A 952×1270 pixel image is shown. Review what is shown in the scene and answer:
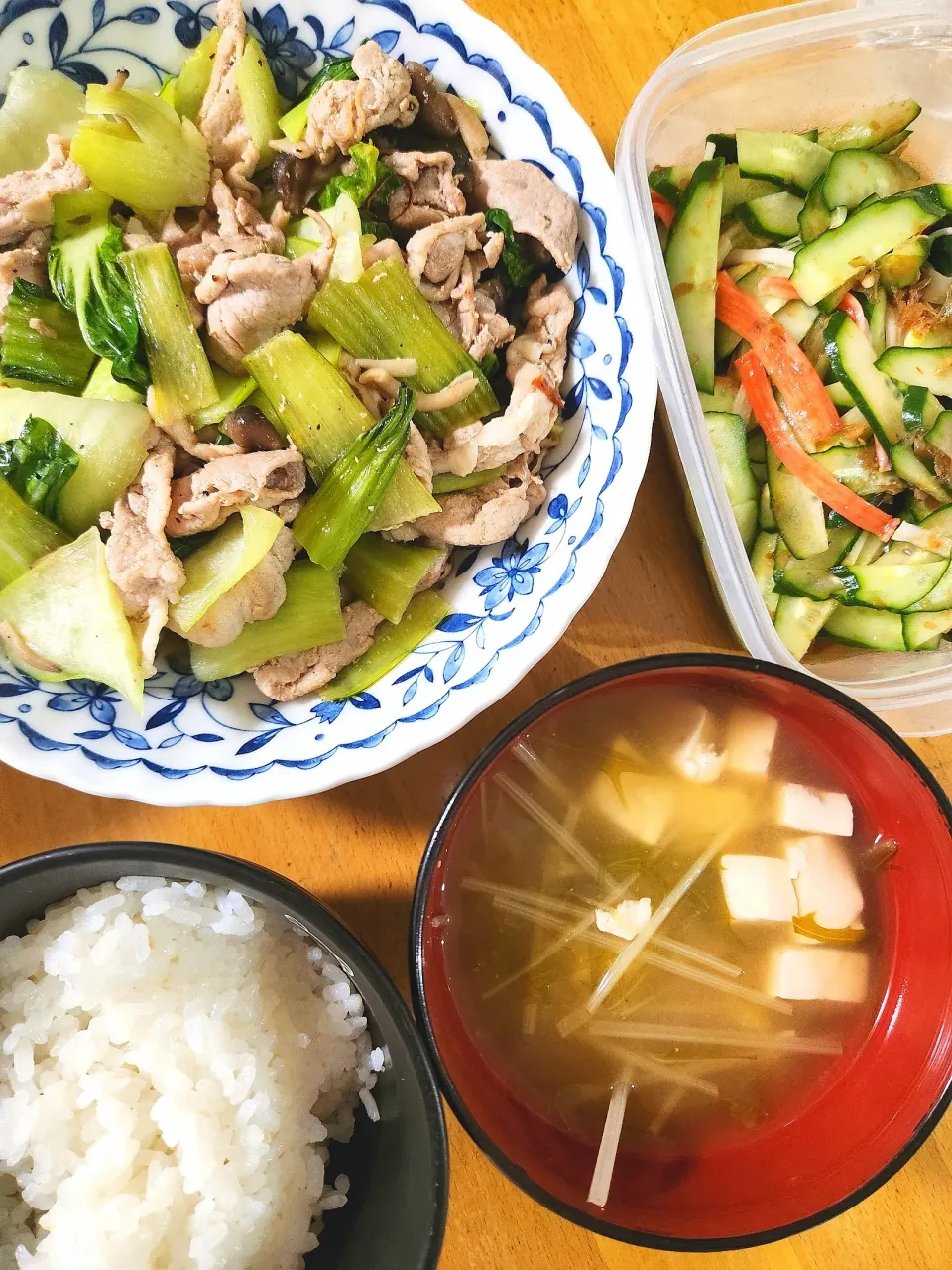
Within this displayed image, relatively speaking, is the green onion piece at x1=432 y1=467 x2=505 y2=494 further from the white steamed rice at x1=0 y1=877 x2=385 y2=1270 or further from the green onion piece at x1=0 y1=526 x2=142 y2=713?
the white steamed rice at x1=0 y1=877 x2=385 y2=1270

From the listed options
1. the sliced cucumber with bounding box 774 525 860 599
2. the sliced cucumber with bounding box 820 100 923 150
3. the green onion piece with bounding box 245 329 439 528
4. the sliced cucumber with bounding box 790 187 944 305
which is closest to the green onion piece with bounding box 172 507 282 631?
the green onion piece with bounding box 245 329 439 528

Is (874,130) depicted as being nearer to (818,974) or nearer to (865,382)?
(865,382)

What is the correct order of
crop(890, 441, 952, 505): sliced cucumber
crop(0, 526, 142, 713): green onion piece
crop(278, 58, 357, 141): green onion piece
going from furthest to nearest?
crop(890, 441, 952, 505): sliced cucumber, crop(278, 58, 357, 141): green onion piece, crop(0, 526, 142, 713): green onion piece

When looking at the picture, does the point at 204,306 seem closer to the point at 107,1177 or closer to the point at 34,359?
the point at 34,359

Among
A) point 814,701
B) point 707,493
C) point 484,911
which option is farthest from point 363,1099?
point 707,493

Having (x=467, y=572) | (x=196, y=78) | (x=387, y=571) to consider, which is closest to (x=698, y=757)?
(x=467, y=572)

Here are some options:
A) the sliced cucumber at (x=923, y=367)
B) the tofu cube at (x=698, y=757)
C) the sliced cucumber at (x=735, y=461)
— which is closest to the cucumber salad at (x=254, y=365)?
the sliced cucumber at (x=735, y=461)
